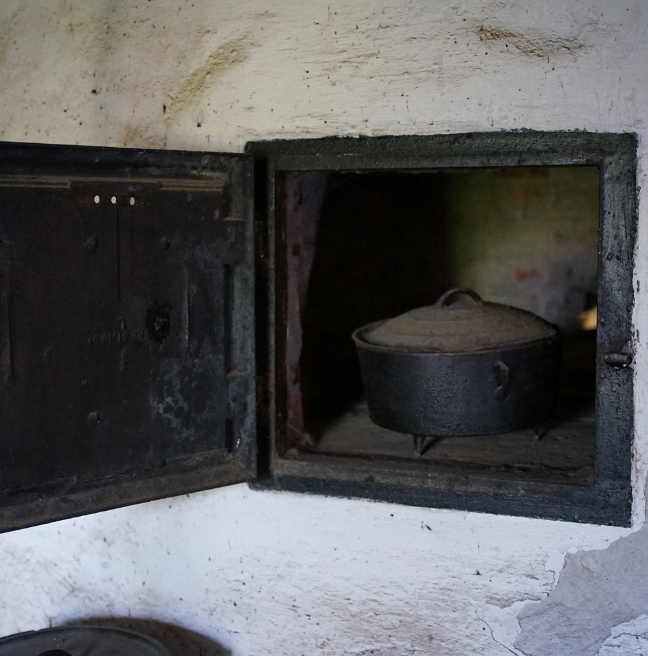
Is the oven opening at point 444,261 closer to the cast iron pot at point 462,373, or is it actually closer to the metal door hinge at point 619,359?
the cast iron pot at point 462,373

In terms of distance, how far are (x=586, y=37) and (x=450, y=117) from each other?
279 mm

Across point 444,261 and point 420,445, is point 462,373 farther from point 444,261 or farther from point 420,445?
point 444,261

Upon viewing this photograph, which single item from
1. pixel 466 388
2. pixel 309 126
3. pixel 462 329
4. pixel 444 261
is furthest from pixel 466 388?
pixel 444 261

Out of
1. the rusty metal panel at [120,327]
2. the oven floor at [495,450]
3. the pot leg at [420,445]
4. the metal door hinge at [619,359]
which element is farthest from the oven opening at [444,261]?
the metal door hinge at [619,359]

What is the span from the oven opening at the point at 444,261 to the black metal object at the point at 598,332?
0.72ft

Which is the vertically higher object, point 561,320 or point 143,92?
point 143,92

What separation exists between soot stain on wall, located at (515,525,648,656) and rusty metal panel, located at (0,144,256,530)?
2.15ft

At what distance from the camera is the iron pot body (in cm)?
178

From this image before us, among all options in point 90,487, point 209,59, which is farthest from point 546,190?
point 90,487

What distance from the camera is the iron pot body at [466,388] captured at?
1.78m

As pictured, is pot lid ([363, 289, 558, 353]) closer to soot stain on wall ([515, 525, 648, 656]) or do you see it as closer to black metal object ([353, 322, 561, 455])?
black metal object ([353, 322, 561, 455])

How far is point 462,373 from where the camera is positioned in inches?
69.8

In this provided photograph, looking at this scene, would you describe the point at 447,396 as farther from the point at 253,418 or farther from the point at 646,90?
the point at 646,90

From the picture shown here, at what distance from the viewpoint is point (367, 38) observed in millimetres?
1645
